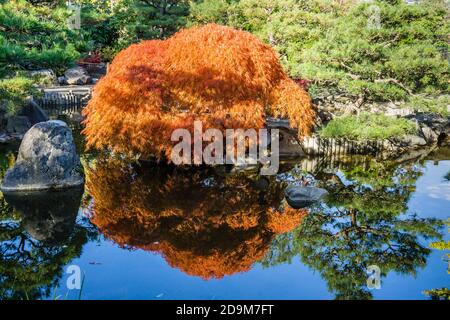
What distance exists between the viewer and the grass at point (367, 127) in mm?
14977

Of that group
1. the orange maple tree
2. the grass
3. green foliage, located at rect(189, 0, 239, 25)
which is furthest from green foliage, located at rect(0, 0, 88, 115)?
green foliage, located at rect(189, 0, 239, 25)

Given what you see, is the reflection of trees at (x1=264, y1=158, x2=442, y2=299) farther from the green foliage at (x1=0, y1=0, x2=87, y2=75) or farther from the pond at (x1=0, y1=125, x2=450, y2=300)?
the green foliage at (x1=0, y1=0, x2=87, y2=75)

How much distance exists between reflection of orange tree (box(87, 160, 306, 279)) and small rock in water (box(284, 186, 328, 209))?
0.91 ft

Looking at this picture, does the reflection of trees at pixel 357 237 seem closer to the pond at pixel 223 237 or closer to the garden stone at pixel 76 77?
the pond at pixel 223 237

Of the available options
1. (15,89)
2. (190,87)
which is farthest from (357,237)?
(15,89)

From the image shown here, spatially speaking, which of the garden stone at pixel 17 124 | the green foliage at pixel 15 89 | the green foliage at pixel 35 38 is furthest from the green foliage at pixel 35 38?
the garden stone at pixel 17 124

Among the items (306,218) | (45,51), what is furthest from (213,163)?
(45,51)

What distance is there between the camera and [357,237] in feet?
31.2

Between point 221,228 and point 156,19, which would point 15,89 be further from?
point 156,19

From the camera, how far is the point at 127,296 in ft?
23.1

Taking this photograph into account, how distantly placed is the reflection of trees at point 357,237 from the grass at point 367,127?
2.34m

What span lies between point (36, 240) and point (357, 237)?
6.08 metres

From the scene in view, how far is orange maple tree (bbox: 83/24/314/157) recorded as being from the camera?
12.1 metres
